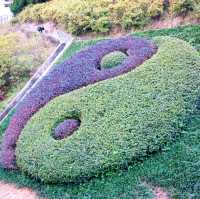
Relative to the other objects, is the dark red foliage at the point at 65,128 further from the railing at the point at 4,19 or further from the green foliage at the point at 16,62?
the railing at the point at 4,19

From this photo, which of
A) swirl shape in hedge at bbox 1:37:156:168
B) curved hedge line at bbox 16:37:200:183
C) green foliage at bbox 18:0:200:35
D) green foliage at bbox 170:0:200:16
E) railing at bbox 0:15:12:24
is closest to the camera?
curved hedge line at bbox 16:37:200:183

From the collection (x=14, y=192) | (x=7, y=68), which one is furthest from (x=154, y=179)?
(x=7, y=68)

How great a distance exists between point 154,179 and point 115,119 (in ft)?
4.78

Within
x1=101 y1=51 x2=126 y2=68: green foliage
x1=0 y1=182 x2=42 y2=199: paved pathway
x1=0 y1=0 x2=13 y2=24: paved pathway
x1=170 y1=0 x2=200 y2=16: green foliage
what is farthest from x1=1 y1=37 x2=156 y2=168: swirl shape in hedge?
x1=0 y1=0 x2=13 y2=24: paved pathway

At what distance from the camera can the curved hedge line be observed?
829 cm

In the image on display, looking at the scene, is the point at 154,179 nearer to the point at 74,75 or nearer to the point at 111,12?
the point at 74,75

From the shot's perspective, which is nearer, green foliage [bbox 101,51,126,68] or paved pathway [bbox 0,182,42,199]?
paved pathway [bbox 0,182,42,199]

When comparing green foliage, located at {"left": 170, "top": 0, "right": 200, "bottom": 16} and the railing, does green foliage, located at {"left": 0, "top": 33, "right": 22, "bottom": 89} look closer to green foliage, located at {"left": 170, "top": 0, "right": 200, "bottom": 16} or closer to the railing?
green foliage, located at {"left": 170, "top": 0, "right": 200, "bottom": 16}

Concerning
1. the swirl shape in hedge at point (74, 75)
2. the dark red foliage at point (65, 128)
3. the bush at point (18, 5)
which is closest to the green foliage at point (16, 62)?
the swirl shape in hedge at point (74, 75)

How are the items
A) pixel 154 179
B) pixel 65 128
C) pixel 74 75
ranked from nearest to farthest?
pixel 154 179, pixel 65 128, pixel 74 75

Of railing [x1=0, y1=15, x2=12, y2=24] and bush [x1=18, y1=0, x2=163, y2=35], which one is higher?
bush [x1=18, y1=0, x2=163, y2=35]

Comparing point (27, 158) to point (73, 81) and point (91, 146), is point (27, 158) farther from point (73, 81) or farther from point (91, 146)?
point (73, 81)

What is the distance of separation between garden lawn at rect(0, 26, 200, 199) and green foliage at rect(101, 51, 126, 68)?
2.65 metres

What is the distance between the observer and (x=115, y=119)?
8844 mm
